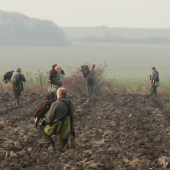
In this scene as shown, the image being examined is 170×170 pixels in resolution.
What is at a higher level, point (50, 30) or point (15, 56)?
point (50, 30)

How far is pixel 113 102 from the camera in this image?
16438 mm

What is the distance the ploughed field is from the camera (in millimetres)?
6762

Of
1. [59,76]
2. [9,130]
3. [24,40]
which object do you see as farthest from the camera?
[24,40]

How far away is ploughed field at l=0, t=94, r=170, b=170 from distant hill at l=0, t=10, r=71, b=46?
270 ft

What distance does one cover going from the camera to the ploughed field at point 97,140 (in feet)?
22.2

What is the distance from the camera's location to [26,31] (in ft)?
316

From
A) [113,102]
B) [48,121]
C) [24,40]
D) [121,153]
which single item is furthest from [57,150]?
[24,40]

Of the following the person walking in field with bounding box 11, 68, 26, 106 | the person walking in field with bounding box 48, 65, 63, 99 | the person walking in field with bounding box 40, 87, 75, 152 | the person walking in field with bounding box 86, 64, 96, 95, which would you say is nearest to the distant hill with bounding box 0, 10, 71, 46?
the person walking in field with bounding box 86, 64, 96, 95

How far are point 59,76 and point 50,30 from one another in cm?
8970

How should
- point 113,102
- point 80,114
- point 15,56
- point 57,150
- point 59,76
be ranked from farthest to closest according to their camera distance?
point 15,56 < point 113,102 < point 80,114 < point 59,76 < point 57,150

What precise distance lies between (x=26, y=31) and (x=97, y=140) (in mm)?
90321

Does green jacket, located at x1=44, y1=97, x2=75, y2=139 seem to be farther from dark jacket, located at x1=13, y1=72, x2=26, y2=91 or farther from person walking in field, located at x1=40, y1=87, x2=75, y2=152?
dark jacket, located at x1=13, y1=72, x2=26, y2=91

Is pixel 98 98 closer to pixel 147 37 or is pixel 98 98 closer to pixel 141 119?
pixel 141 119

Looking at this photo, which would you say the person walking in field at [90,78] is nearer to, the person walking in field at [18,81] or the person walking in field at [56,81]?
the person walking in field at [18,81]
